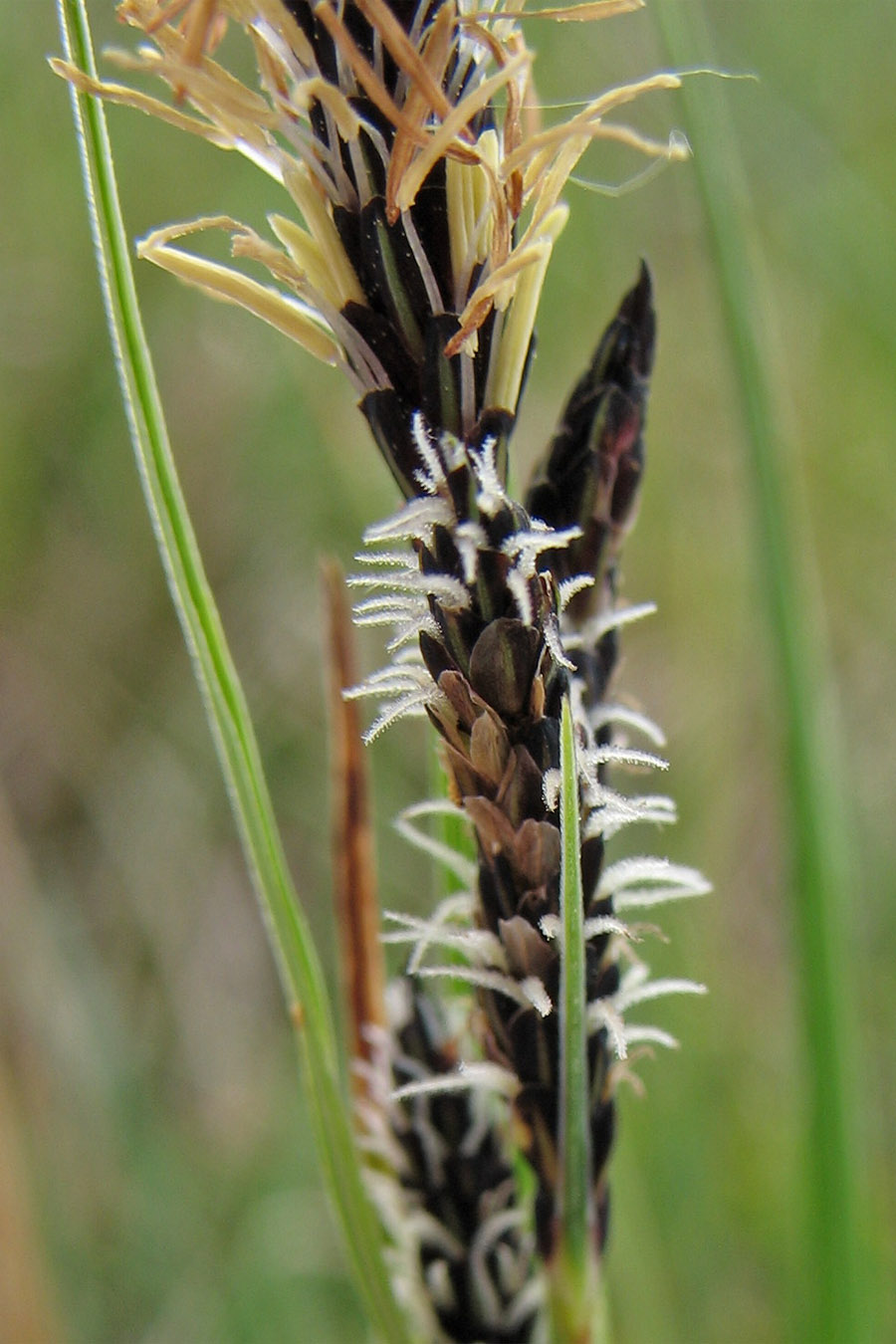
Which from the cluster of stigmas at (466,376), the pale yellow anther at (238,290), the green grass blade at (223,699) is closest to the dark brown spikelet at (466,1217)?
the green grass blade at (223,699)

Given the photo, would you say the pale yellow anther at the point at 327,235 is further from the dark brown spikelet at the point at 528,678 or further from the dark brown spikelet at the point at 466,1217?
the dark brown spikelet at the point at 466,1217

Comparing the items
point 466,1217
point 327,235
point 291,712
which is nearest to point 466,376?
point 327,235

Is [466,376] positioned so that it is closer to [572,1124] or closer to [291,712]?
[572,1124]

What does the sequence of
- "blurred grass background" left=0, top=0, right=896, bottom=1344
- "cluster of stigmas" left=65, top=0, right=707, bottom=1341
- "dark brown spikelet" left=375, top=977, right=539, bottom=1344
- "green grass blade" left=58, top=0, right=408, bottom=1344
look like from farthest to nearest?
"blurred grass background" left=0, top=0, right=896, bottom=1344 → "dark brown spikelet" left=375, top=977, right=539, bottom=1344 → "green grass blade" left=58, top=0, right=408, bottom=1344 → "cluster of stigmas" left=65, top=0, right=707, bottom=1341

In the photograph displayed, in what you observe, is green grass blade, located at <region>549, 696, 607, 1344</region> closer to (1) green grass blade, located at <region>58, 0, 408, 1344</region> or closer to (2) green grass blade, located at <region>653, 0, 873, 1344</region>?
(1) green grass blade, located at <region>58, 0, 408, 1344</region>

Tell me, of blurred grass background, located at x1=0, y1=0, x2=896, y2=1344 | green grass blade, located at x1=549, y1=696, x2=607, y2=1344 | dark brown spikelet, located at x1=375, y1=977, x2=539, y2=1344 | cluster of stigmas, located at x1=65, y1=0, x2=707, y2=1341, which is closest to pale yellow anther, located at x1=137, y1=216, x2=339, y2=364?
cluster of stigmas, located at x1=65, y1=0, x2=707, y2=1341

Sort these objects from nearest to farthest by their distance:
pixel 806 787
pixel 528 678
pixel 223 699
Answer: pixel 528 678 < pixel 223 699 < pixel 806 787
